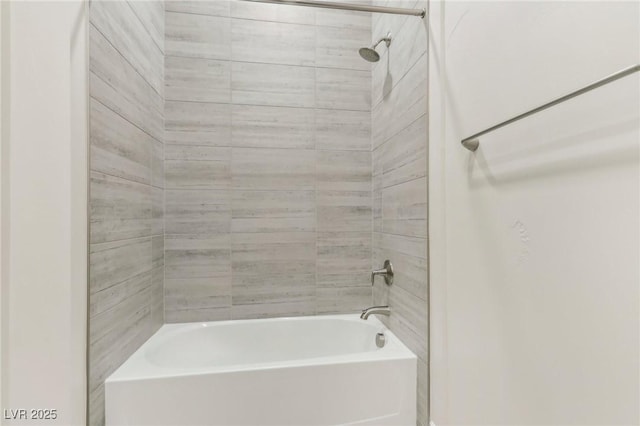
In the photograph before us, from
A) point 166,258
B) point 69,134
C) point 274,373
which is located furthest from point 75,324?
point 166,258

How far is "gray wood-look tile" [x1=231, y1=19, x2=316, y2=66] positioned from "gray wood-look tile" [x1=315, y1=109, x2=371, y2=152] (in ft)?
1.21

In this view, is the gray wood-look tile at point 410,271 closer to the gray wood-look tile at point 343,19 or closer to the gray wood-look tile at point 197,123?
the gray wood-look tile at point 197,123

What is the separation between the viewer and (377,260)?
2.05 metres

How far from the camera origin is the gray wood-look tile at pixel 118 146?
1.17 meters

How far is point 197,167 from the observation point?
1.94m

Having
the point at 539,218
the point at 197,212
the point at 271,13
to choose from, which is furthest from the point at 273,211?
the point at 539,218

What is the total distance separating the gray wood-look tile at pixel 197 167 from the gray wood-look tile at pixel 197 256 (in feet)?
1.04

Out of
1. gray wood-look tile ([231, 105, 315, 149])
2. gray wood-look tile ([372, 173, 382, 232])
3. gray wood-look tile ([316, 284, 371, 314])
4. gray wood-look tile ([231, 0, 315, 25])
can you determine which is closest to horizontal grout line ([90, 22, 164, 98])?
gray wood-look tile ([231, 105, 315, 149])

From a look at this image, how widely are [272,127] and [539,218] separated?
160 centimetres

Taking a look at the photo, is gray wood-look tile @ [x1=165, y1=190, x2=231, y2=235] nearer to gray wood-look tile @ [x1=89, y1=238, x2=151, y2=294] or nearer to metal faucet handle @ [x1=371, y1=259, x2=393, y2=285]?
gray wood-look tile @ [x1=89, y1=238, x2=151, y2=294]

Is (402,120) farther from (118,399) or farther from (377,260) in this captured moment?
(118,399)

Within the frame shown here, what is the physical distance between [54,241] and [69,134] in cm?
34

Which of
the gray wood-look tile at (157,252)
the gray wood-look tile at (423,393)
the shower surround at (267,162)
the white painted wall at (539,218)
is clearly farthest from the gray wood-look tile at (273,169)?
the gray wood-look tile at (423,393)

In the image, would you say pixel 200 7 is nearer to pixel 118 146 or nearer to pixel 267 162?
pixel 267 162
